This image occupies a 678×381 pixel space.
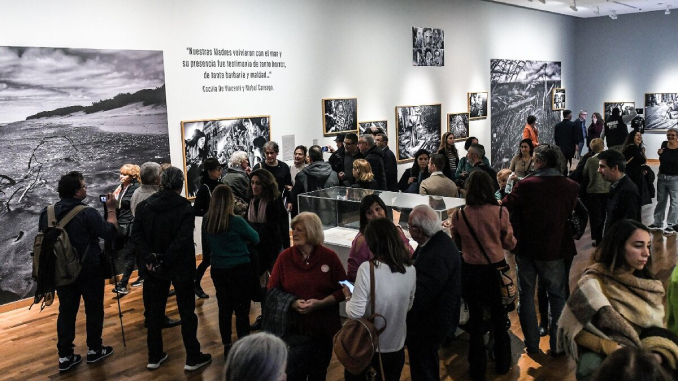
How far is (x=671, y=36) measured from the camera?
18.6m

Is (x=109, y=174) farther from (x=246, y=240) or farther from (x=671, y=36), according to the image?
(x=671, y=36)

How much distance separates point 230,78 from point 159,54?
1262 mm

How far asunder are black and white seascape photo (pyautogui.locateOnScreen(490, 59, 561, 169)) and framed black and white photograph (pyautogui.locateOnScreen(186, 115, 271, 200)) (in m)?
8.42

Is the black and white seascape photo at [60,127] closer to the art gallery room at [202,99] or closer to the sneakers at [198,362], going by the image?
the art gallery room at [202,99]

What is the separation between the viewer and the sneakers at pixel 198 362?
532 cm

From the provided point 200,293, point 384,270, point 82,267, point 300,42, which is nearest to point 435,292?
point 384,270

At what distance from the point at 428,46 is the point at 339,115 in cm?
347

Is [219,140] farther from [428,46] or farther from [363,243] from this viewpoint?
[428,46]

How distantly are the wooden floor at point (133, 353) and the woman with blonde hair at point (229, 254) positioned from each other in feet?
1.96

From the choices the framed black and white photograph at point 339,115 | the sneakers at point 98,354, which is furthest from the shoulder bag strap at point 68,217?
the framed black and white photograph at point 339,115

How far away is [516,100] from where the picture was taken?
1730 cm

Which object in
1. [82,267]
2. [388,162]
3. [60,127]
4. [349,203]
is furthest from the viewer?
[388,162]

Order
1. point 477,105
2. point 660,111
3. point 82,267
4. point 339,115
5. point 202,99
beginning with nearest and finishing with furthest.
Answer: point 82,267 → point 202,99 → point 339,115 → point 477,105 → point 660,111

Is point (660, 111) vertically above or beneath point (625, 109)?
beneath
